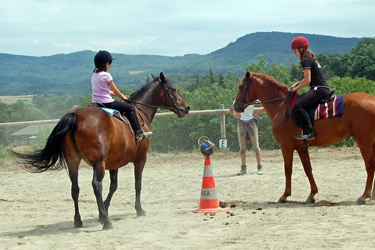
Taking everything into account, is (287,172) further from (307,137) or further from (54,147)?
(54,147)

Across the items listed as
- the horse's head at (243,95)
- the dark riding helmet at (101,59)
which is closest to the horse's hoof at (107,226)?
the dark riding helmet at (101,59)

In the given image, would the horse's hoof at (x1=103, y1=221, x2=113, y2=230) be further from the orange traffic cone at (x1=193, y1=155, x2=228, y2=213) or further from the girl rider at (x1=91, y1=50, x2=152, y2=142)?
the girl rider at (x1=91, y1=50, x2=152, y2=142)

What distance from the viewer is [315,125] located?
9.49 meters

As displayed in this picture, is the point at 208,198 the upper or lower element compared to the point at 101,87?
lower

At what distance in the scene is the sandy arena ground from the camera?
686 centimetres

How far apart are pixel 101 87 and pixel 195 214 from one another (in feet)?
8.04

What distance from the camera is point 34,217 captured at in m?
9.46

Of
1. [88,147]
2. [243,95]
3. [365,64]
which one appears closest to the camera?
[88,147]

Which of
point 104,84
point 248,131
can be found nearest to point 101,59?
point 104,84

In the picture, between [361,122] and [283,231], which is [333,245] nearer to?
[283,231]

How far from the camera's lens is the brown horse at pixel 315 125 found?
9.16m

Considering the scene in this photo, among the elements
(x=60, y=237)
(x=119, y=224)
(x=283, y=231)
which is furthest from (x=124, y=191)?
(x=283, y=231)

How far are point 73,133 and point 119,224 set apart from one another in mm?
1563

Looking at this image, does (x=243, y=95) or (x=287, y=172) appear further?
(x=243, y=95)
